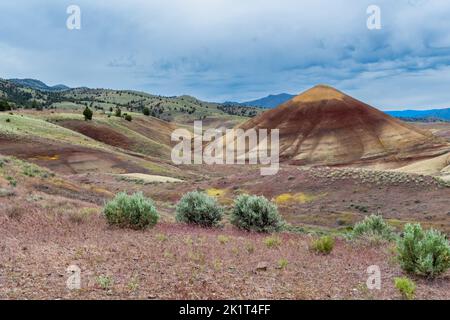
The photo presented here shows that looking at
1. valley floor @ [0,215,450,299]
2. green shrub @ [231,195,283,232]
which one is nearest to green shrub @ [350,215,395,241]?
green shrub @ [231,195,283,232]

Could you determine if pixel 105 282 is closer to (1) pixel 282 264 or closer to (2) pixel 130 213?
(1) pixel 282 264

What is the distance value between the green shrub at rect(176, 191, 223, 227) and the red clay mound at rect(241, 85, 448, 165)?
68269 mm

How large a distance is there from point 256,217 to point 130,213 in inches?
192

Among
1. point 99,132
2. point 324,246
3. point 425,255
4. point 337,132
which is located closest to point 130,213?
point 324,246

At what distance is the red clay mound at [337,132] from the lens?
271ft

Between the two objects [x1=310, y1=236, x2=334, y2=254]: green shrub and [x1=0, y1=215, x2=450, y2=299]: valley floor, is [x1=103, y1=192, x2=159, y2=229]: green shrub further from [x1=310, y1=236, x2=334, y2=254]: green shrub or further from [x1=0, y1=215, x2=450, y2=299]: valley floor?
[x1=310, y1=236, x2=334, y2=254]: green shrub

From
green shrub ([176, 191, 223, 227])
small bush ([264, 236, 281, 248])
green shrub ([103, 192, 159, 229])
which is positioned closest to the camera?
small bush ([264, 236, 281, 248])

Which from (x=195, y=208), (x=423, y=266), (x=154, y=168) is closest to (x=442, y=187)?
(x=195, y=208)

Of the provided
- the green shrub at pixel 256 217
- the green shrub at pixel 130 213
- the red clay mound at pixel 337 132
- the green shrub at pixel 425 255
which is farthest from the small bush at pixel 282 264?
the red clay mound at pixel 337 132

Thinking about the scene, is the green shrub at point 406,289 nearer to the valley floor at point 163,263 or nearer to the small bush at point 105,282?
the valley floor at point 163,263

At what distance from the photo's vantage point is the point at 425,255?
924cm

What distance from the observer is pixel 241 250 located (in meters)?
10.8

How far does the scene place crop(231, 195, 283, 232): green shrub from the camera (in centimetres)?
1580
